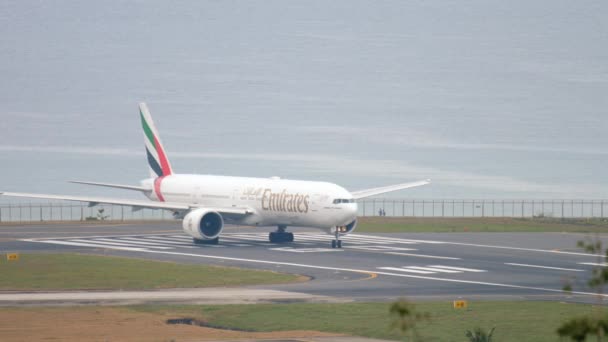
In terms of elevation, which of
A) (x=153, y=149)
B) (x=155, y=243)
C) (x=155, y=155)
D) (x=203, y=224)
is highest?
(x=153, y=149)

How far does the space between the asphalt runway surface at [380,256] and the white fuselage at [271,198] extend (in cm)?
197

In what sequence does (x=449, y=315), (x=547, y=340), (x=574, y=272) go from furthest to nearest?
1. (x=574, y=272)
2. (x=449, y=315)
3. (x=547, y=340)

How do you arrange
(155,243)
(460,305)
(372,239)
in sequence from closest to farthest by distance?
1. (460,305)
2. (155,243)
3. (372,239)

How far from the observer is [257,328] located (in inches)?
1302

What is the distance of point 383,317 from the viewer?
34.7 metres

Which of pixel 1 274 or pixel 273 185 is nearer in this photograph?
pixel 1 274

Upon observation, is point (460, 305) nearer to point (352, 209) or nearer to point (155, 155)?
point (352, 209)

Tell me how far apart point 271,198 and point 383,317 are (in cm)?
3637

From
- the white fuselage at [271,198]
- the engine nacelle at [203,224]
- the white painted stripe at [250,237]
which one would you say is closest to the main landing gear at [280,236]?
the white fuselage at [271,198]

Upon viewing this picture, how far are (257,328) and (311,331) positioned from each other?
205cm

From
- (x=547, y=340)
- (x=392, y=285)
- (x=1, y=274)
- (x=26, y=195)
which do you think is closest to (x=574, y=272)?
(x=392, y=285)

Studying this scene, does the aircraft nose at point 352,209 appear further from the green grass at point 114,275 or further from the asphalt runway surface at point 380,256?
the green grass at point 114,275

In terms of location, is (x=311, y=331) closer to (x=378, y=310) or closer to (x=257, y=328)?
(x=257, y=328)

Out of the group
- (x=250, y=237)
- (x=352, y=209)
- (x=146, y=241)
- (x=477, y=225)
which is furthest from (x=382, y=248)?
(x=477, y=225)
